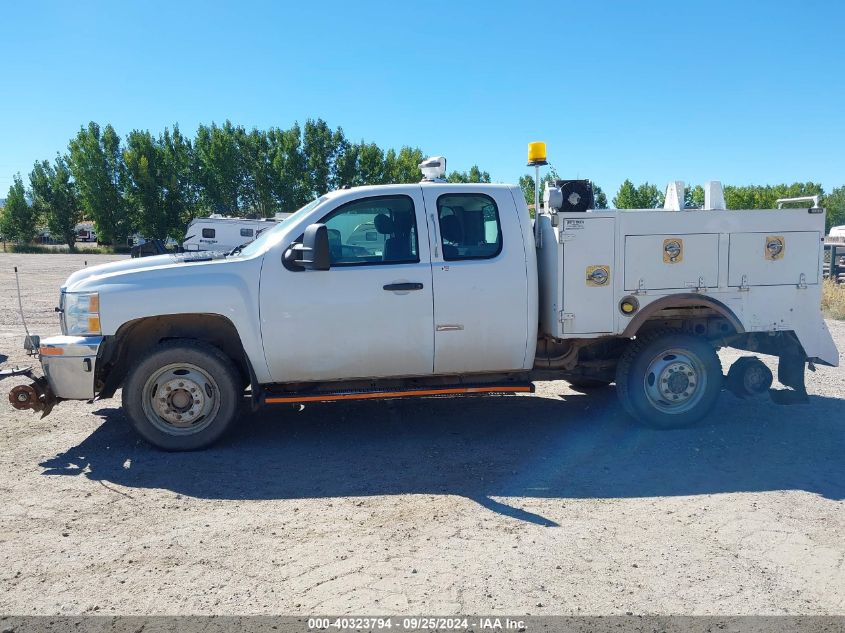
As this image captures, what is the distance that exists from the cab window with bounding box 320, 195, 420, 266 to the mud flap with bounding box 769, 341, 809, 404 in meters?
3.59

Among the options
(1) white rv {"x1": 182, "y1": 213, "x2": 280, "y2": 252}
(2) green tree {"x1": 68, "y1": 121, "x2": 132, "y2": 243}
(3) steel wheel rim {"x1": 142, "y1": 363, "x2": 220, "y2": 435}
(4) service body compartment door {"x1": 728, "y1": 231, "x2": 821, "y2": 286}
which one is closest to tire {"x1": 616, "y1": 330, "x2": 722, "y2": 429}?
(4) service body compartment door {"x1": 728, "y1": 231, "x2": 821, "y2": 286}

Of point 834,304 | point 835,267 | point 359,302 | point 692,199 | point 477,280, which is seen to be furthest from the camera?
point 835,267

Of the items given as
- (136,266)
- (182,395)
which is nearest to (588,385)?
(182,395)

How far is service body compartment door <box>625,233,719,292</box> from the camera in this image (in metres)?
5.97

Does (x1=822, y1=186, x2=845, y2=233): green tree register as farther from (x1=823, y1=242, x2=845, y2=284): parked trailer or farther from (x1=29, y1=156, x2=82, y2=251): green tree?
(x1=29, y1=156, x2=82, y2=251): green tree

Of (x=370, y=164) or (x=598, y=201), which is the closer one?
(x=598, y=201)

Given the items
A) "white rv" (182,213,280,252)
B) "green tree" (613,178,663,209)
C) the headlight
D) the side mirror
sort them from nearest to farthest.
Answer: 1. the side mirror
2. the headlight
3. "white rv" (182,213,280,252)
4. "green tree" (613,178,663,209)

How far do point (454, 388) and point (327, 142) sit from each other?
163 ft

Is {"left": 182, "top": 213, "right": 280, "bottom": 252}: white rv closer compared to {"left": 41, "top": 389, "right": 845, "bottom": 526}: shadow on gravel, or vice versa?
{"left": 41, "top": 389, "right": 845, "bottom": 526}: shadow on gravel

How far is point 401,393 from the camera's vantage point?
5.91 m

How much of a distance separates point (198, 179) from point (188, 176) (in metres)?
1.75

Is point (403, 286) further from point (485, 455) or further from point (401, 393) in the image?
point (485, 455)

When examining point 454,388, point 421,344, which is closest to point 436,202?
point 421,344

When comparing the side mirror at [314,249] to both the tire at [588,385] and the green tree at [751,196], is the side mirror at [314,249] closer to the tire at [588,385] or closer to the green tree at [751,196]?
the tire at [588,385]
